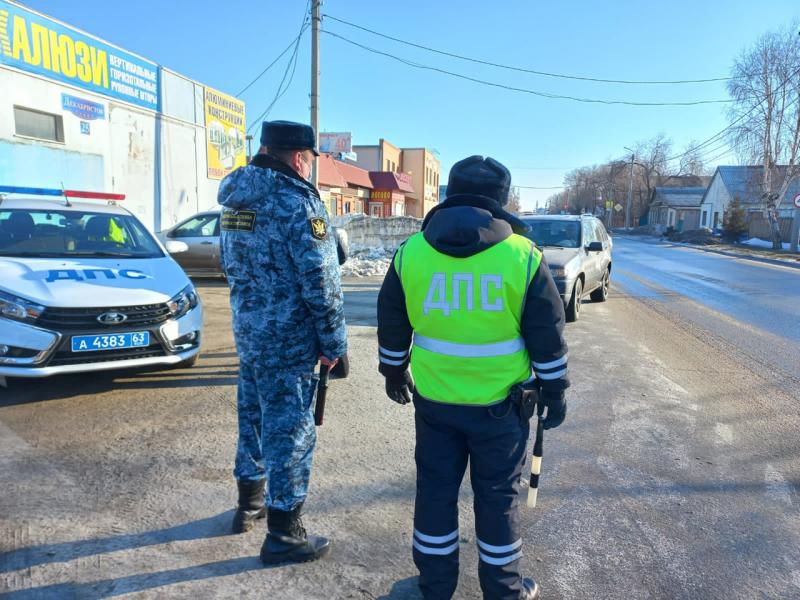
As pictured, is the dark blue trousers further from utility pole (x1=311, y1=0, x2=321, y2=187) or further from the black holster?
utility pole (x1=311, y1=0, x2=321, y2=187)

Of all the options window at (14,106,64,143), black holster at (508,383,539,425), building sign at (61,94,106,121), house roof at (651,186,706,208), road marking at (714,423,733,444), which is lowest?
road marking at (714,423,733,444)

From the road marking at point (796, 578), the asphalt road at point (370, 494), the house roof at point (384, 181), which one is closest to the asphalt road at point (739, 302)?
the asphalt road at point (370, 494)

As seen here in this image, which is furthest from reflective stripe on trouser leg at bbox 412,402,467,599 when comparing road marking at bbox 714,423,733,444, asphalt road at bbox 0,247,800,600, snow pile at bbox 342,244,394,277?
snow pile at bbox 342,244,394,277

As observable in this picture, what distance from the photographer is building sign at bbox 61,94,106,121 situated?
11227 millimetres

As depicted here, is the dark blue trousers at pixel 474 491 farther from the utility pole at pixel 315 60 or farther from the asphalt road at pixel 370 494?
the utility pole at pixel 315 60

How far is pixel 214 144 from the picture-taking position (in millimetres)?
16844

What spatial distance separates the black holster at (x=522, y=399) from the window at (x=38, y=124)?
37.6ft

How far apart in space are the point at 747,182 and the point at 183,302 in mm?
41617

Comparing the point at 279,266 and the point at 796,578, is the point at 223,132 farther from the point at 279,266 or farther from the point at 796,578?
the point at 796,578

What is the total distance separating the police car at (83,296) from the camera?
4.24 metres

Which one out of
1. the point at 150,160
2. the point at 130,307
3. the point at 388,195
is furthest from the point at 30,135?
the point at 388,195

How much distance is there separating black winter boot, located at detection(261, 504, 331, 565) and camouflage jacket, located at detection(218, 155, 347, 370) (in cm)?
73

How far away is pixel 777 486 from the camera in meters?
3.48

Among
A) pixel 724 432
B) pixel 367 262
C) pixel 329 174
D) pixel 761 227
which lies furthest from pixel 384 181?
pixel 724 432
